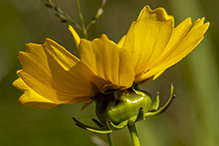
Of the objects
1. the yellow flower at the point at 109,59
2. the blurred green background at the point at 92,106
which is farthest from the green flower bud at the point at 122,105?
the blurred green background at the point at 92,106

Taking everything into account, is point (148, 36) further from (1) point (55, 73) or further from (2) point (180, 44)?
(1) point (55, 73)

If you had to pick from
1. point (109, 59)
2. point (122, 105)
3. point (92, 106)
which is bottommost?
point (92, 106)

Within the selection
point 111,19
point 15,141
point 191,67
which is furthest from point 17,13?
point 191,67

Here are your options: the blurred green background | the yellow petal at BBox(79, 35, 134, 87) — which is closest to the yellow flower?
→ the yellow petal at BBox(79, 35, 134, 87)

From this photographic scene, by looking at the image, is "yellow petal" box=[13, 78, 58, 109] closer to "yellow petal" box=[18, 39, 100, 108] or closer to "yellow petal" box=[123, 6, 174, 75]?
"yellow petal" box=[18, 39, 100, 108]

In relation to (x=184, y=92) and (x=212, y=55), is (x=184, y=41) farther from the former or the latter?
(x=184, y=92)

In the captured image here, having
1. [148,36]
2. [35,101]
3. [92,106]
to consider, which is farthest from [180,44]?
[92,106]
